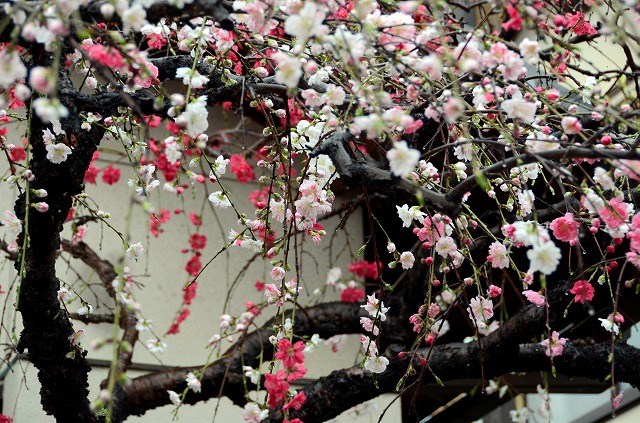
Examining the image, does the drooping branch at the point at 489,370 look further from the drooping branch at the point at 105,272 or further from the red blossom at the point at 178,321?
the red blossom at the point at 178,321

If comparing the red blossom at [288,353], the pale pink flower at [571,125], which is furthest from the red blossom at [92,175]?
the pale pink flower at [571,125]

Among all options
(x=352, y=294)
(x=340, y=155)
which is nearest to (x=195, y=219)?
(x=352, y=294)

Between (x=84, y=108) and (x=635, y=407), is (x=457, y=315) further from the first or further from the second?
(x=84, y=108)

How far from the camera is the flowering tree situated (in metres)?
1.67

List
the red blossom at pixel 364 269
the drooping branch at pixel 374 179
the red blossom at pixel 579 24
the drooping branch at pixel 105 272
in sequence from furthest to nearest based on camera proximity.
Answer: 1. the red blossom at pixel 364 269
2. the drooping branch at pixel 105 272
3. the red blossom at pixel 579 24
4. the drooping branch at pixel 374 179

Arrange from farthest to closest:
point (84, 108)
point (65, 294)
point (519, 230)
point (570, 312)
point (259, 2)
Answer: point (570, 312) < point (65, 294) < point (84, 108) < point (259, 2) < point (519, 230)

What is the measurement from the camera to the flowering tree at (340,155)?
167 centimetres

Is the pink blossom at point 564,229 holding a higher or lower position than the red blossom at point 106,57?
lower

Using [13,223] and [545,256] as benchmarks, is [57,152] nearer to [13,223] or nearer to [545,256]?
[13,223]

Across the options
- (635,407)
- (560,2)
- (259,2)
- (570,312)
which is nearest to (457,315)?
(635,407)

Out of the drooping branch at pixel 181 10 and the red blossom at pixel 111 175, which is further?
the red blossom at pixel 111 175

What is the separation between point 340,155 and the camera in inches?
71.4

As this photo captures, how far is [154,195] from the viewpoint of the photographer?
4.53 metres

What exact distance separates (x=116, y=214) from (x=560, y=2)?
2.34 metres
